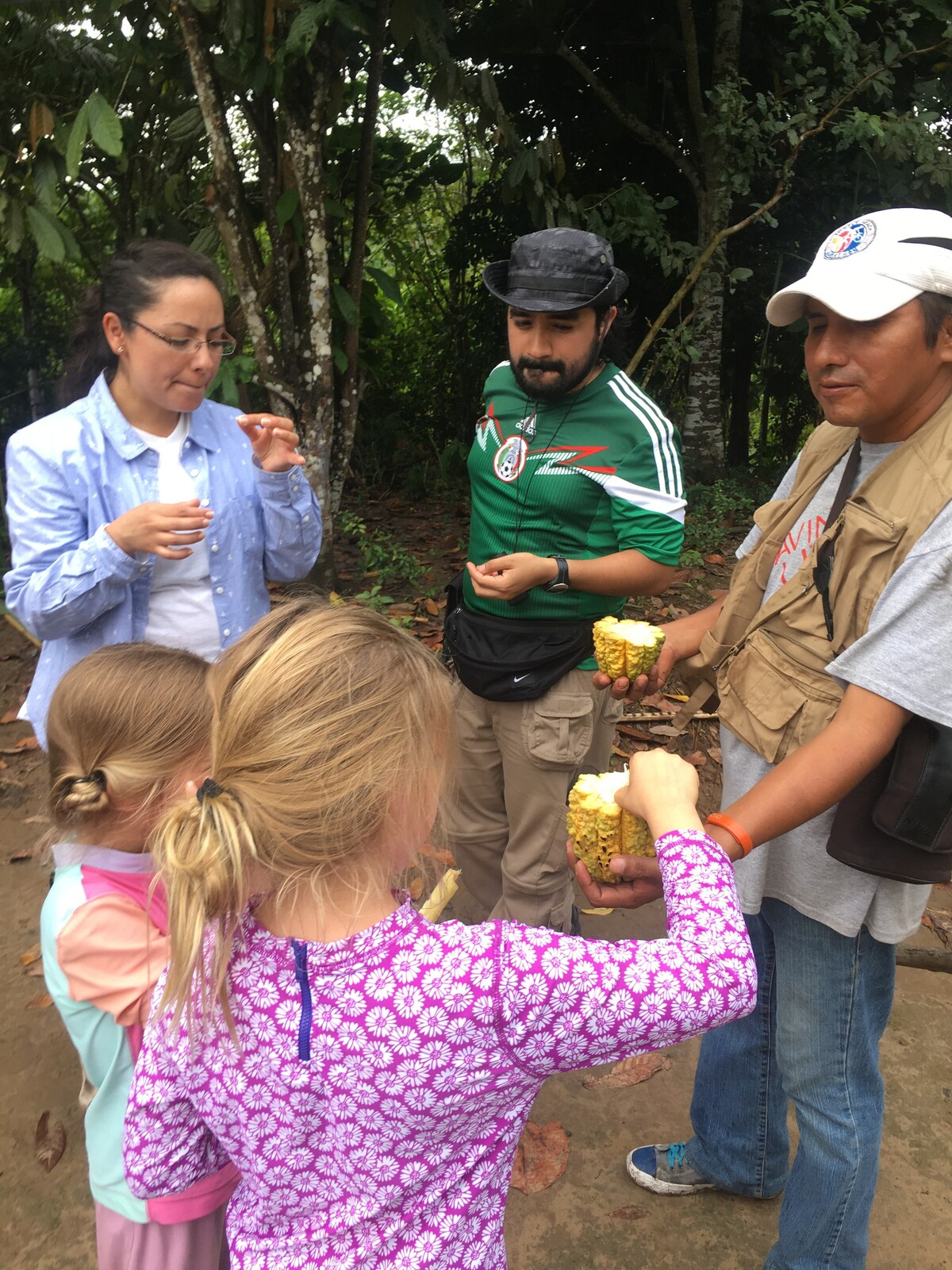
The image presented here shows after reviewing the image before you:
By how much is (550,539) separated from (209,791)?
5.71ft

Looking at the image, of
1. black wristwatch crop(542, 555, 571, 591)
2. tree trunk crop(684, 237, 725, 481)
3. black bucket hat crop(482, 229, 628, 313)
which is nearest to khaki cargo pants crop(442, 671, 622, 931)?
black wristwatch crop(542, 555, 571, 591)

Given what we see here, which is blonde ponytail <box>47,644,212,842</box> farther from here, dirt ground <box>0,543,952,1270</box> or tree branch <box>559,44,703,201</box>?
tree branch <box>559,44,703,201</box>

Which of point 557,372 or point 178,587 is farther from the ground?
point 557,372

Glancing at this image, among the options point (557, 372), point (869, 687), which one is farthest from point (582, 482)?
point (869, 687)

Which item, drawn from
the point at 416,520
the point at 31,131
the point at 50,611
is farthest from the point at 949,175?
the point at 50,611

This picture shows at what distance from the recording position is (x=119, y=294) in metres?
2.39

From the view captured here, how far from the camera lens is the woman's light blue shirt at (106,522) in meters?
2.22

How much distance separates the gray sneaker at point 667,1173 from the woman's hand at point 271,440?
2081 mm

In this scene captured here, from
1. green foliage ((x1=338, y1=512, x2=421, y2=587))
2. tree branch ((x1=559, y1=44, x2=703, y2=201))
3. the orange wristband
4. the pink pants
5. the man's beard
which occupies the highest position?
tree branch ((x1=559, y1=44, x2=703, y2=201))

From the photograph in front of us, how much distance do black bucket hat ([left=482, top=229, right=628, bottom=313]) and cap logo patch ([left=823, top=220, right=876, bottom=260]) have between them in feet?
3.01

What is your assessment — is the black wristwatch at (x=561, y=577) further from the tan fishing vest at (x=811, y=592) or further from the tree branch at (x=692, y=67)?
the tree branch at (x=692, y=67)

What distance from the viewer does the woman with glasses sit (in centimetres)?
223

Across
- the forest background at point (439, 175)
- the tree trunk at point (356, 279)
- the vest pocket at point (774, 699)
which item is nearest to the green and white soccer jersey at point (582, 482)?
the vest pocket at point (774, 699)

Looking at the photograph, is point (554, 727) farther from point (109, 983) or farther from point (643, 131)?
point (643, 131)
